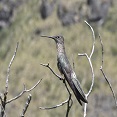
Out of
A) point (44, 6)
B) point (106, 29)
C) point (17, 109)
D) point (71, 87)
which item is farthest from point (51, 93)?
point (71, 87)

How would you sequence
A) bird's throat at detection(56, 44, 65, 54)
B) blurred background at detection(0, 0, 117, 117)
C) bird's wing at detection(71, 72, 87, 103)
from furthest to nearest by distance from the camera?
blurred background at detection(0, 0, 117, 117), bird's throat at detection(56, 44, 65, 54), bird's wing at detection(71, 72, 87, 103)

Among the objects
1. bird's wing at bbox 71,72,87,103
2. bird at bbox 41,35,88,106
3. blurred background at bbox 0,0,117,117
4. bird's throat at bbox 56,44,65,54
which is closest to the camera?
bird's wing at bbox 71,72,87,103

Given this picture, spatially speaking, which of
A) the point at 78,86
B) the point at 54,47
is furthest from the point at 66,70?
the point at 54,47

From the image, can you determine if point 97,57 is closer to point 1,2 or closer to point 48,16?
point 48,16

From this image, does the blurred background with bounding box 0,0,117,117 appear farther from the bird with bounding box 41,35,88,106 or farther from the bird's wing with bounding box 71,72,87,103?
the bird's wing with bounding box 71,72,87,103

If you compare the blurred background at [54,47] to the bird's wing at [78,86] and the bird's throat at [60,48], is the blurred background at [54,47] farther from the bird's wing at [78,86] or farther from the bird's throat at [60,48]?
the bird's wing at [78,86]

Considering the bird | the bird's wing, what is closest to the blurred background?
the bird

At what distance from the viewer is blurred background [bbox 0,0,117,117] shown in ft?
248

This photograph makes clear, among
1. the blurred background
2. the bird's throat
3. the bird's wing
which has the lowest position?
the bird's wing

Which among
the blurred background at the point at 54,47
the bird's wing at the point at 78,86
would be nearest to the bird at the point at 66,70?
the bird's wing at the point at 78,86

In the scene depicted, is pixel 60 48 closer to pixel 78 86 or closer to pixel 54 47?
pixel 78 86

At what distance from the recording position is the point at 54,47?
8512cm

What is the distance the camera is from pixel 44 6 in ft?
320

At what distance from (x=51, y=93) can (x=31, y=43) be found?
12445mm
